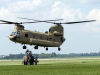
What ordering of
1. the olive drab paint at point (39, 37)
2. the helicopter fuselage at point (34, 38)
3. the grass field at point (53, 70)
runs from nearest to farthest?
the grass field at point (53, 70)
the helicopter fuselage at point (34, 38)
the olive drab paint at point (39, 37)

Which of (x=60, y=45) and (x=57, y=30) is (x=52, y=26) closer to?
(x=57, y=30)

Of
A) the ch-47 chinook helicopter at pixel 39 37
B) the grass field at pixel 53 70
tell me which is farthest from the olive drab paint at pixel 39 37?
the grass field at pixel 53 70

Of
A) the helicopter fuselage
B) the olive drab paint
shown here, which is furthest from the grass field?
the olive drab paint

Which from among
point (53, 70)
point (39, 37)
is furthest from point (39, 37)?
point (53, 70)

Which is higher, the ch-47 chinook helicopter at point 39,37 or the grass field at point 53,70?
the ch-47 chinook helicopter at point 39,37

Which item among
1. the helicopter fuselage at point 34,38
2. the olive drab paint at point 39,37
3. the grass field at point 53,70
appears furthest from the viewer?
the olive drab paint at point 39,37

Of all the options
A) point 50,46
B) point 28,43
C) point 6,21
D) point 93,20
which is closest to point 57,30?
point 50,46

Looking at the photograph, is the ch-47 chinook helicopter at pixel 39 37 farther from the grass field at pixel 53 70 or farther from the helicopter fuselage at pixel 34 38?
the grass field at pixel 53 70

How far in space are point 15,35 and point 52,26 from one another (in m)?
13.4

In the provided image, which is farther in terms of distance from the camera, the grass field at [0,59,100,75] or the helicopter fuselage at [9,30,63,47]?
the helicopter fuselage at [9,30,63,47]

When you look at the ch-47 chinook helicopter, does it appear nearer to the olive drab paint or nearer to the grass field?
the olive drab paint

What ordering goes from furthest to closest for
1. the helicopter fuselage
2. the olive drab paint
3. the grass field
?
1. the olive drab paint
2. the helicopter fuselage
3. the grass field

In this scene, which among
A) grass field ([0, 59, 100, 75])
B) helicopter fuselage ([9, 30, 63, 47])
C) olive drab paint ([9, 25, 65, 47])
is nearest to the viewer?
grass field ([0, 59, 100, 75])

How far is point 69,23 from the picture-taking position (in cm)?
5703
